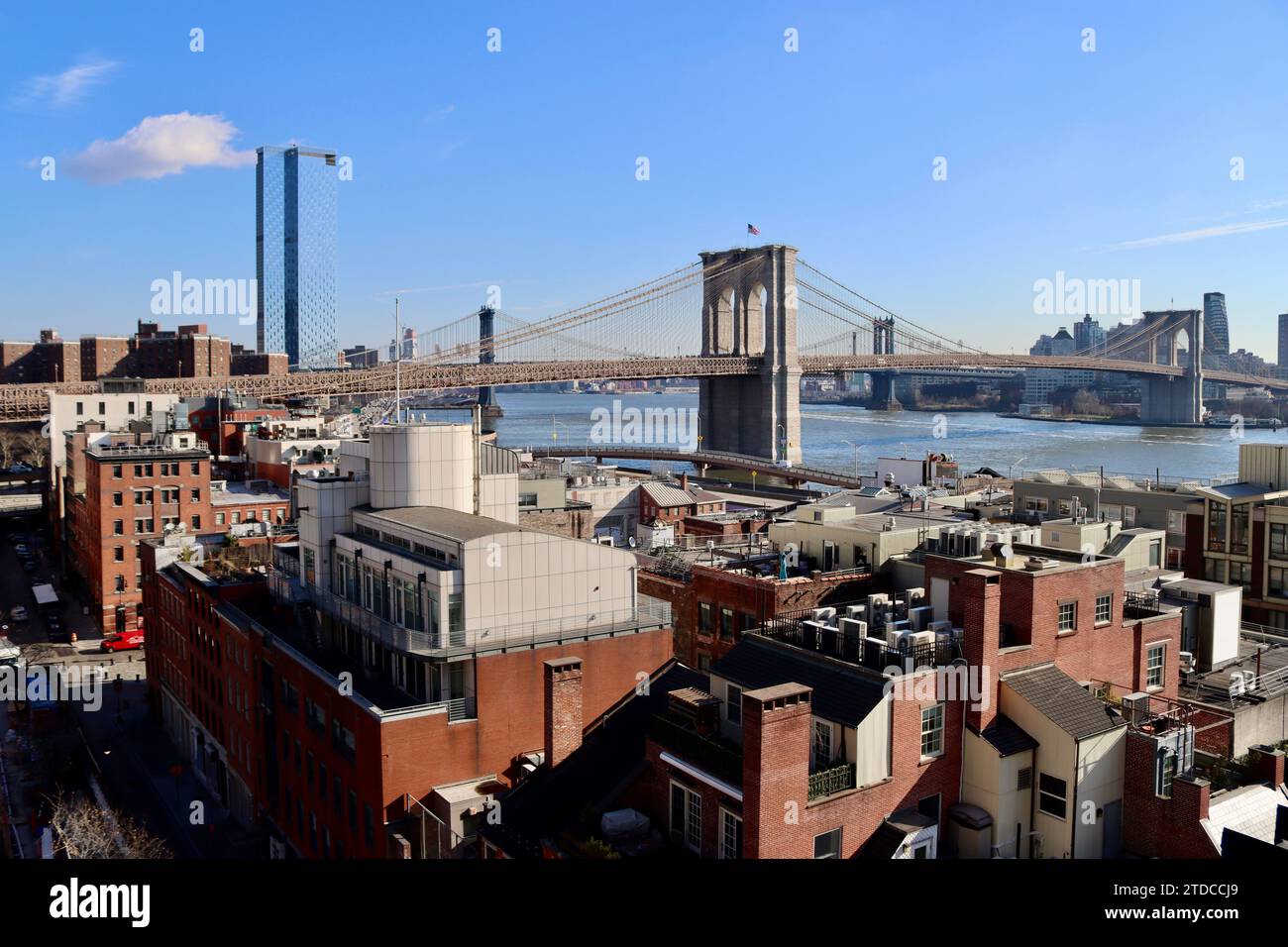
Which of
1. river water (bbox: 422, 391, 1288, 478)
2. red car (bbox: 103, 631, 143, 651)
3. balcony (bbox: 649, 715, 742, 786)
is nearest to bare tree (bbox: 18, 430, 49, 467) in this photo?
river water (bbox: 422, 391, 1288, 478)

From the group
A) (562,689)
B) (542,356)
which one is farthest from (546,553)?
(542,356)

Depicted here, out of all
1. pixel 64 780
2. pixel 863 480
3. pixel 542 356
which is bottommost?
pixel 64 780

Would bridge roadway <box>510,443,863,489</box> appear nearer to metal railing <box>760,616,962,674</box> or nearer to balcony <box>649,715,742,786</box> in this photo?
metal railing <box>760,616,962,674</box>

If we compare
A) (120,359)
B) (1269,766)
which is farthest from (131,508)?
(120,359)

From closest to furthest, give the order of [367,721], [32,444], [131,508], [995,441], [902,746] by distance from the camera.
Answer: [902,746], [367,721], [131,508], [32,444], [995,441]

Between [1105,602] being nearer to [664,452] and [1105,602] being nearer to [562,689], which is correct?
[562,689]

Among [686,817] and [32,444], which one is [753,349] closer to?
[32,444]
